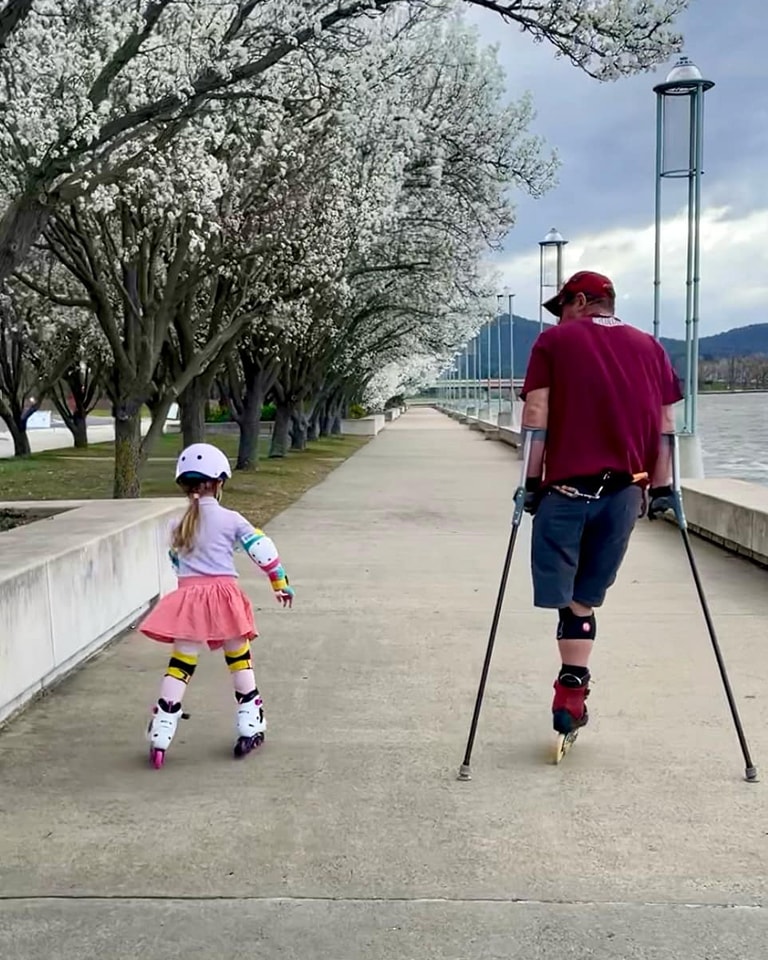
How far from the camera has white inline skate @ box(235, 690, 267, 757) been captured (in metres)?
5.02

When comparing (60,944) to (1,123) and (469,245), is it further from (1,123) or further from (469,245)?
(469,245)

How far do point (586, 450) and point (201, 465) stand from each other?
5.44 ft

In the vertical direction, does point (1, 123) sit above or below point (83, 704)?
above

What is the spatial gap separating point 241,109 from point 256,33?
239 centimetres

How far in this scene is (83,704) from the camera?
5.89 metres

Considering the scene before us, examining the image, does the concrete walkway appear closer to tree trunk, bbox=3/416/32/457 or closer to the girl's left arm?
the girl's left arm

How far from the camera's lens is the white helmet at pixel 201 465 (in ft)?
16.4

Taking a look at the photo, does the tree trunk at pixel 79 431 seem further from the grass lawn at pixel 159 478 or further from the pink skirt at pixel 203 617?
the pink skirt at pixel 203 617

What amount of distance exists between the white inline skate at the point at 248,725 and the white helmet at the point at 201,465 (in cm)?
98

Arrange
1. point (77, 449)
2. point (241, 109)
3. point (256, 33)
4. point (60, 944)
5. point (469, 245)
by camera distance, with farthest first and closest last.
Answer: point (77, 449) → point (469, 245) → point (241, 109) → point (256, 33) → point (60, 944)

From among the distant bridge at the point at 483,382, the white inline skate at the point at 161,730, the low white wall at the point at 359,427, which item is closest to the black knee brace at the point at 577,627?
the white inline skate at the point at 161,730

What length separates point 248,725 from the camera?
5.04 meters

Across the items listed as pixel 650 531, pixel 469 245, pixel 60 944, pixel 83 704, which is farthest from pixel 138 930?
pixel 469 245

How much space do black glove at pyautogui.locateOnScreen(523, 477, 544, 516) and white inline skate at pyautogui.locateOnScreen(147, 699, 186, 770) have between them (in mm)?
1744
